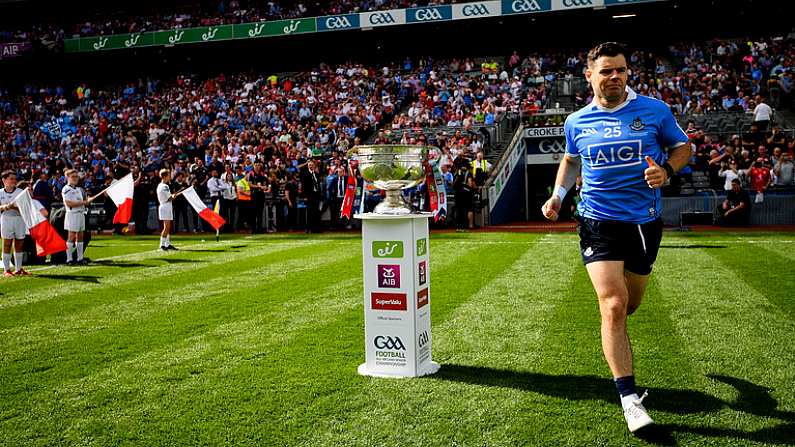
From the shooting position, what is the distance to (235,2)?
39938 millimetres

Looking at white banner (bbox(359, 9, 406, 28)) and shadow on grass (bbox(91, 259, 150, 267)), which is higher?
white banner (bbox(359, 9, 406, 28))

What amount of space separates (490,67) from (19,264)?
2280cm

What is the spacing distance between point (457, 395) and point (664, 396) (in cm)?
132

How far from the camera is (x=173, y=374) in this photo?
16.7 ft

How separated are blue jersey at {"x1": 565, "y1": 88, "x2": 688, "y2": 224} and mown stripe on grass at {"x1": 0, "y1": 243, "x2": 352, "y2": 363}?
200 inches

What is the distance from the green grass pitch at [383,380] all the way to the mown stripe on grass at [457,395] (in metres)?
0.02

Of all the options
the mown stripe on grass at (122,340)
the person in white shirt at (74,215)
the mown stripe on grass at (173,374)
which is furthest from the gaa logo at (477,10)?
Result: the mown stripe on grass at (173,374)

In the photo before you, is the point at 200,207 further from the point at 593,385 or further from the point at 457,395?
the point at 593,385

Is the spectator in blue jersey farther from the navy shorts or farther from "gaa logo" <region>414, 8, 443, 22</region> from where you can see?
"gaa logo" <region>414, 8, 443, 22</region>

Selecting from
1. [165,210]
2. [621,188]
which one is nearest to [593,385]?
[621,188]

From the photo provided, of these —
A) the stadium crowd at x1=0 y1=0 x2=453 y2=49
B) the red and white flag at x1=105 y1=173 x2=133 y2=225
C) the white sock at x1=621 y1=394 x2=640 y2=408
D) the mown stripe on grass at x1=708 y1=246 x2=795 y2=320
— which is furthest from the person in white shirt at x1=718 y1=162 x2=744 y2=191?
the stadium crowd at x1=0 y1=0 x2=453 y2=49

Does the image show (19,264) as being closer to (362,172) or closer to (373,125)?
(362,172)

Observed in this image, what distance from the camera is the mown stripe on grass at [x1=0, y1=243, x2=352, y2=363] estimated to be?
6.58 meters

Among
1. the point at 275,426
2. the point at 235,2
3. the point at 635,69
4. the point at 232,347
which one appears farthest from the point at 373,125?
the point at 275,426
